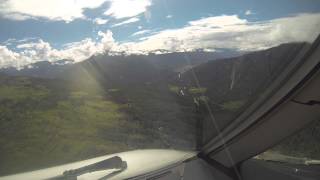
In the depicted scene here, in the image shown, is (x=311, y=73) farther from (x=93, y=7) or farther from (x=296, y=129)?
(x=93, y=7)

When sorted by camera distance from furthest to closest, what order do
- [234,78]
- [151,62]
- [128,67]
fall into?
[234,78], [151,62], [128,67]

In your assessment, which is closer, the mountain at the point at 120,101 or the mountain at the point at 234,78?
the mountain at the point at 120,101

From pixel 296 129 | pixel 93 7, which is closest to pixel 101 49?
pixel 93 7

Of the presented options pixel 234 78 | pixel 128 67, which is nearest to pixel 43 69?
pixel 128 67

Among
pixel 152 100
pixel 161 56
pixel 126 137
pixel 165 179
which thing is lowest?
pixel 165 179

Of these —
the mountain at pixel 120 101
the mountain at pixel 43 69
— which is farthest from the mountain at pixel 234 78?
the mountain at pixel 43 69

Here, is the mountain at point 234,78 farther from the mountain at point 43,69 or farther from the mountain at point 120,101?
the mountain at point 43,69

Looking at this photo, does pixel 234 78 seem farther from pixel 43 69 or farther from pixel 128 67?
pixel 43 69

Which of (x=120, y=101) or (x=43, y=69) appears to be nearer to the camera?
(x=43, y=69)

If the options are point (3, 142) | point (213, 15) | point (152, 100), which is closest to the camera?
point (3, 142)
